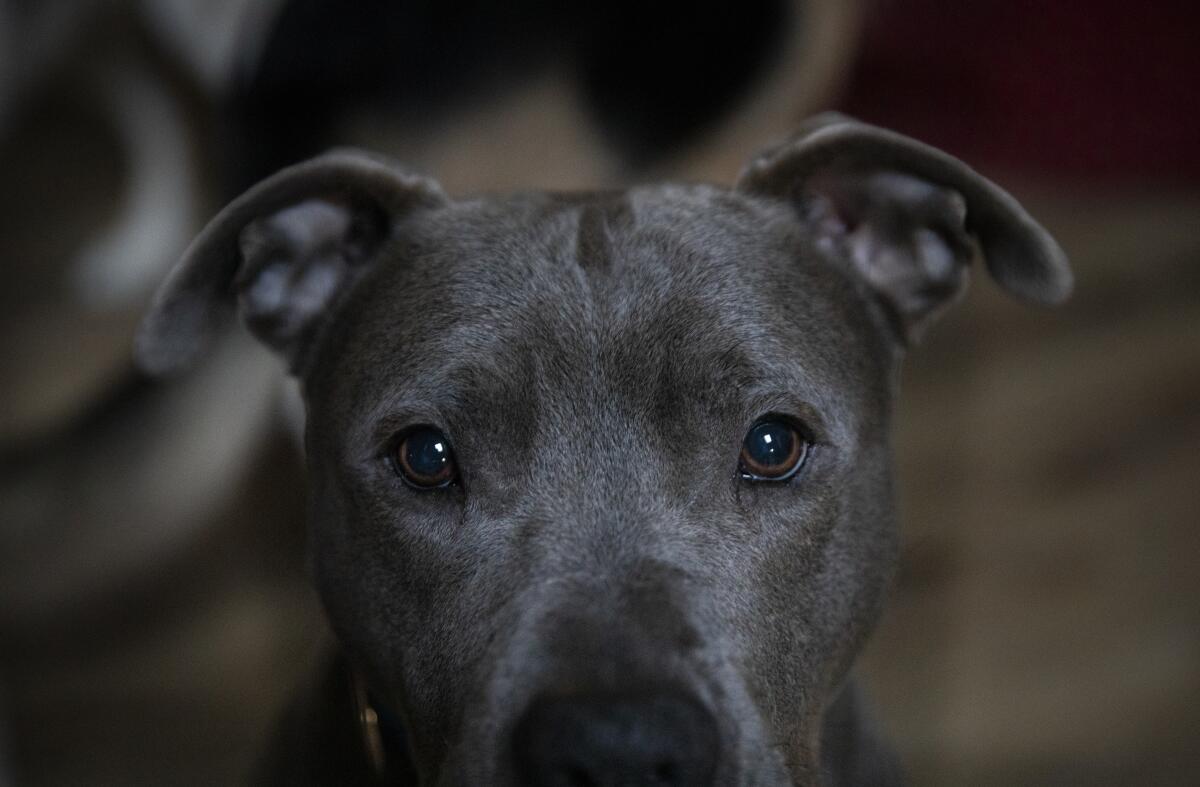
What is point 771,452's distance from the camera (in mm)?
2041

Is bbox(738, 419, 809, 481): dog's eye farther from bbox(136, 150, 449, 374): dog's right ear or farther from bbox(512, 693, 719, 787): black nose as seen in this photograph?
bbox(136, 150, 449, 374): dog's right ear

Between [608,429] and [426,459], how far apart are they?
0.31 metres

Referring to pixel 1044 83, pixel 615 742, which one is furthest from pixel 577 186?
pixel 615 742

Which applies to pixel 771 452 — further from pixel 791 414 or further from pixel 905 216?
pixel 905 216

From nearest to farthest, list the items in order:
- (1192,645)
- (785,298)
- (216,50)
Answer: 1. (785,298)
2. (216,50)
3. (1192,645)

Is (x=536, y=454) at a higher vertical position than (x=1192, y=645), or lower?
higher

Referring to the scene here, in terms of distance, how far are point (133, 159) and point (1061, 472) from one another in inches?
119

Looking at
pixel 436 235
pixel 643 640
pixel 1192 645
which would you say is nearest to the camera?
pixel 643 640

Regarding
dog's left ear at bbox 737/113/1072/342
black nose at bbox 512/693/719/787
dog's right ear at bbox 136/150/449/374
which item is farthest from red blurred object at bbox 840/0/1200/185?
black nose at bbox 512/693/719/787

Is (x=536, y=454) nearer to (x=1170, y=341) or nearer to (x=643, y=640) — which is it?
(x=643, y=640)

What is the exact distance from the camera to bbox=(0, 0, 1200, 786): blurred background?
3543mm

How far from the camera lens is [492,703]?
1.76m

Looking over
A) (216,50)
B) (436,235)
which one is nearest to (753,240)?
(436,235)

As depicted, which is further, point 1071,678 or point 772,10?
point 1071,678
